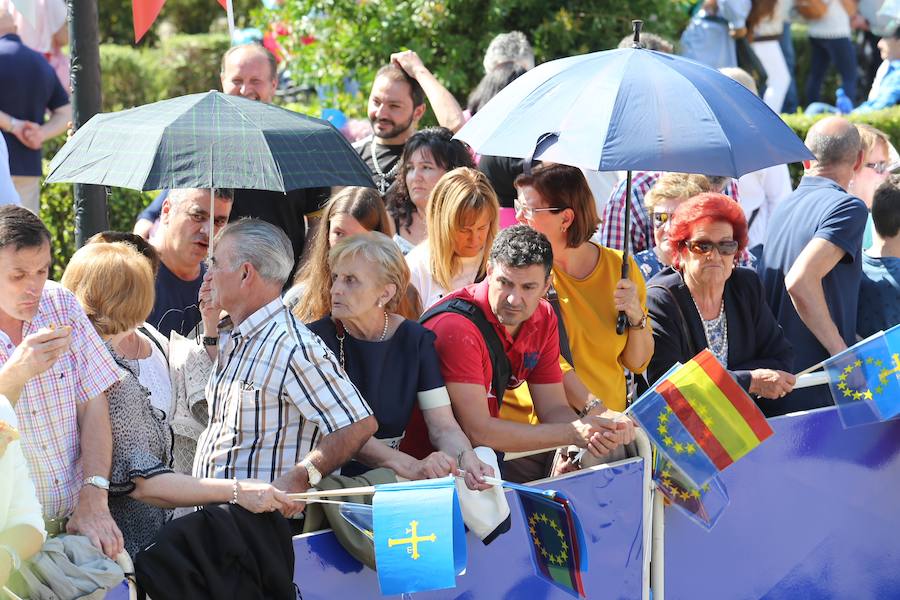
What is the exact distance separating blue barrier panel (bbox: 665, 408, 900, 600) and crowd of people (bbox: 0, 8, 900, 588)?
326 mm

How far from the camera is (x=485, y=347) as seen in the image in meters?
4.84

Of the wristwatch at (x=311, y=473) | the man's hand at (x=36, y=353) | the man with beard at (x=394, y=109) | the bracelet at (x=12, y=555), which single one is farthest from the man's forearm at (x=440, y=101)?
the bracelet at (x=12, y=555)

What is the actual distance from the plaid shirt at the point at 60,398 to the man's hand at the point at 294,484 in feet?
2.00

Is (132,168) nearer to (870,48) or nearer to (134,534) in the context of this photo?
(134,534)

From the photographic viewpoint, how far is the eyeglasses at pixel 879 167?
7.92 m

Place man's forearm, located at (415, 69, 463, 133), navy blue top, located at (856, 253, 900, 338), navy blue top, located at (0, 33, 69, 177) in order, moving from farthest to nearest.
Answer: navy blue top, located at (0, 33, 69, 177)
man's forearm, located at (415, 69, 463, 133)
navy blue top, located at (856, 253, 900, 338)

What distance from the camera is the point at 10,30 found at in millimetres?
8938

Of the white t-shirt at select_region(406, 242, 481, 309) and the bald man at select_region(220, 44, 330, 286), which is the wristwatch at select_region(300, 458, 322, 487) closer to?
the white t-shirt at select_region(406, 242, 481, 309)

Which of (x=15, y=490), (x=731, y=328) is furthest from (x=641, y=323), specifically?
(x=15, y=490)

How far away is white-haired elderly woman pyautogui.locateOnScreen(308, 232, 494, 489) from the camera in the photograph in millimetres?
4617

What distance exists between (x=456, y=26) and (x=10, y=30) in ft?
10.8

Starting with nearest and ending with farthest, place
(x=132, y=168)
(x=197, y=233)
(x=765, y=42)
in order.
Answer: (x=132, y=168), (x=197, y=233), (x=765, y=42)

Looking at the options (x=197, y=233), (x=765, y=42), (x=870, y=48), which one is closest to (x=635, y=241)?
(x=197, y=233)

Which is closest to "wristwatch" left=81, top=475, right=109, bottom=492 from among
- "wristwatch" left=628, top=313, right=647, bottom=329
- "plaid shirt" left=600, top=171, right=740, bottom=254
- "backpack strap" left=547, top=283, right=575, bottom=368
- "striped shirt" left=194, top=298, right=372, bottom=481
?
"striped shirt" left=194, top=298, right=372, bottom=481
